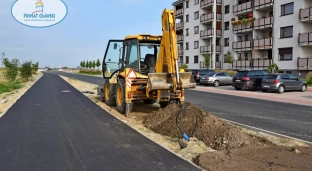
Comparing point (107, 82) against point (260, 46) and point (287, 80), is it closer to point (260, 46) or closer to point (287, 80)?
point (287, 80)

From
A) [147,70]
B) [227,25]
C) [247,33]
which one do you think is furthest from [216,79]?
[147,70]

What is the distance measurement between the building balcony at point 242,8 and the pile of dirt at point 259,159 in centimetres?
3781

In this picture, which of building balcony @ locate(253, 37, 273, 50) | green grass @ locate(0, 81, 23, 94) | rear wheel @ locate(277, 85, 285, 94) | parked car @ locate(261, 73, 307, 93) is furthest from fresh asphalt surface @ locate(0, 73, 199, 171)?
building balcony @ locate(253, 37, 273, 50)

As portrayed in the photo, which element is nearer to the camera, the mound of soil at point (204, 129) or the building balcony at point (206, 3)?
the mound of soil at point (204, 129)

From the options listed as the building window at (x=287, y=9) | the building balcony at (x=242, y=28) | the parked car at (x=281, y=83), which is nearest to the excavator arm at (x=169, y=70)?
the parked car at (x=281, y=83)

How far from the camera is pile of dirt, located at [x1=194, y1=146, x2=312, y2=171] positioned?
4973 mm

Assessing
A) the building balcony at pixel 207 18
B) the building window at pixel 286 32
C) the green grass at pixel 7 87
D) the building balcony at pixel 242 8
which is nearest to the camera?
the green grass at pixel 7 87

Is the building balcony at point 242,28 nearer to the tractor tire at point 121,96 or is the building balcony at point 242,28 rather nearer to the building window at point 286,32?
the building window at point 286,32

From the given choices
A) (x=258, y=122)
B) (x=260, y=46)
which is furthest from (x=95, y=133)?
(x=260, y=46)

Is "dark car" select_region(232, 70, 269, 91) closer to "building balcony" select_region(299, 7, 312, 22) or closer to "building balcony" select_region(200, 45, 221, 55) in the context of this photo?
"building balcony" select_region(299, 7, 312, 22)

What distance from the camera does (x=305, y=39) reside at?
1244 inches

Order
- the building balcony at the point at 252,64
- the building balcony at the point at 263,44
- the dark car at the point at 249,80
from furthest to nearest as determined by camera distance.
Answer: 1. the building balcony at the point at 252,64
2. the building balcony at the point at 263,44
3. the dark car at the point at 249,80

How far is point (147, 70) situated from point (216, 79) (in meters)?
20.7

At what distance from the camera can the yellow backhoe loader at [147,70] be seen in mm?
9391
